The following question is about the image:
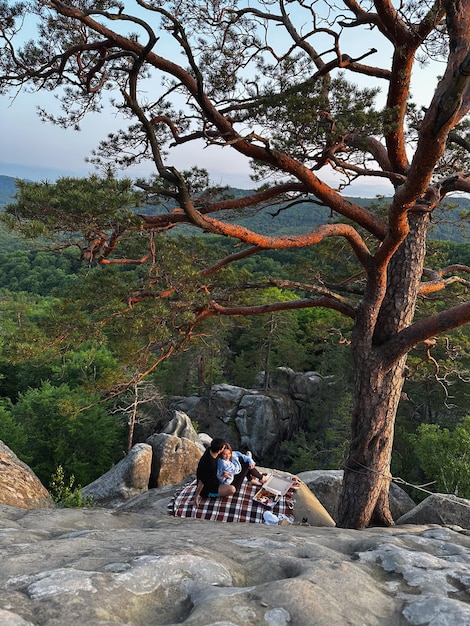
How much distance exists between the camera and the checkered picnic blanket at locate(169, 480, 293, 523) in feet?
20.5

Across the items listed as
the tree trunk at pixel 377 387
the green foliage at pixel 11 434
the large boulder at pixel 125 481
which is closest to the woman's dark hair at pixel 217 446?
the tree trunk at pixel 377 387

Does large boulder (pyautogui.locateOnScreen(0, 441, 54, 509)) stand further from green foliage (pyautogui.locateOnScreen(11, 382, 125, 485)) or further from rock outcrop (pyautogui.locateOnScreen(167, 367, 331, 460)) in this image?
rock outcrop (pyautogui.locateOnScreen(167, 367, 331, 460))

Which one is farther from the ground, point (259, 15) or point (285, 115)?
point (259, 15)

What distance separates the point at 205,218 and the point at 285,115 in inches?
53.3

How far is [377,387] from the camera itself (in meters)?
5.93

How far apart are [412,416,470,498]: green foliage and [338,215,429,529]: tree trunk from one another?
11.2 meters

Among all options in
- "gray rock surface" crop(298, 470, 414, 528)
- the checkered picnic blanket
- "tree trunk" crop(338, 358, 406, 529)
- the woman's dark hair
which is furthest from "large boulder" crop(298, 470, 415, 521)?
the woman's dark hair

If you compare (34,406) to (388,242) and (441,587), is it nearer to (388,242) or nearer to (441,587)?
(388,242)

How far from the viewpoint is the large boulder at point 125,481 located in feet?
41.2

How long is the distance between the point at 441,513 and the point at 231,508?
4021 mm

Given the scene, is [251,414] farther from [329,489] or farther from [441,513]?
[441,513]

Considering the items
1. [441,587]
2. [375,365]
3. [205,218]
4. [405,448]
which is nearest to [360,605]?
[441,587]

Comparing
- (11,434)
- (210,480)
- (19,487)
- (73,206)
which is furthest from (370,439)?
(11,434)

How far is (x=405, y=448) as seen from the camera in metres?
21.5
